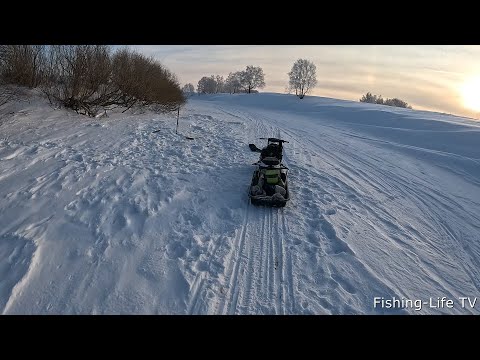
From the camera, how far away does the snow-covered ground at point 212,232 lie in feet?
12.5

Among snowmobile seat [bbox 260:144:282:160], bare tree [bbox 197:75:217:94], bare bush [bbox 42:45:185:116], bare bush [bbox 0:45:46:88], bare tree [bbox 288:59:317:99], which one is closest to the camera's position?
snowmobile seat [bbox 260:144:282:160]

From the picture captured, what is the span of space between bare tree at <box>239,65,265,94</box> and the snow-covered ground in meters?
70.5

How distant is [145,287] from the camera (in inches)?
153

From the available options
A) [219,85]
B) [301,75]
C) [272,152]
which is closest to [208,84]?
[219,85]

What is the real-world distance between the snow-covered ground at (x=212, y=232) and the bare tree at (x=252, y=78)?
70482mm

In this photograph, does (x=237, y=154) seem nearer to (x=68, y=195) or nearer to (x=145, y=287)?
(x=68, y=195)

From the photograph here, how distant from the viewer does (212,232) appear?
17.5 feet

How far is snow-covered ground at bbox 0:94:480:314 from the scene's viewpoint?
382 centimetres

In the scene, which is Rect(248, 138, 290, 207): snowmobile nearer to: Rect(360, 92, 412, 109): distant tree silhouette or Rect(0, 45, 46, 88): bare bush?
Rect(0, 45, 46, 88): bare bush

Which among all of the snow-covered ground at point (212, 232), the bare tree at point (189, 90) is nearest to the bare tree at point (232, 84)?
the bare tree at point (189, 90)

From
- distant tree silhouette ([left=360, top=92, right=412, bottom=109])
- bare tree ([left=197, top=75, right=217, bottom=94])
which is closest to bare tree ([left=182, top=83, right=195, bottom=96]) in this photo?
bare tree ([left=197, top=75, right=217, bottom=94])

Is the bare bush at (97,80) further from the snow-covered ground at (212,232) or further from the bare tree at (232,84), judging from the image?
the bare tree at (232,84)
